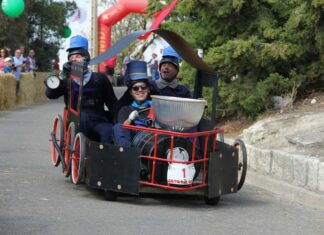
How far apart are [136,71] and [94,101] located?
99 centimetres

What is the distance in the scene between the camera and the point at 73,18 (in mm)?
47125

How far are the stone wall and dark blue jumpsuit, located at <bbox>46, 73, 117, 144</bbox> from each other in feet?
47.8

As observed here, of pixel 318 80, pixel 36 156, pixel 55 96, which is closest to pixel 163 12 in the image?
pixel 318 80

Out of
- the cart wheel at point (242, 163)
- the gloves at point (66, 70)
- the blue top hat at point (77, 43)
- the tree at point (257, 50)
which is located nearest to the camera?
the cart wheel at point (242, 163)

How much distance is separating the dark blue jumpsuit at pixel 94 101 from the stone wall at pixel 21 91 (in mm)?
14563

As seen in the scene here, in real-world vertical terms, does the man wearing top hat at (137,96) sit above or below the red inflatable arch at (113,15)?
below

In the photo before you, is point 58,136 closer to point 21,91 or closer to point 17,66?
point 17,66

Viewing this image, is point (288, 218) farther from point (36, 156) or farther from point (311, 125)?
point (36, 156)

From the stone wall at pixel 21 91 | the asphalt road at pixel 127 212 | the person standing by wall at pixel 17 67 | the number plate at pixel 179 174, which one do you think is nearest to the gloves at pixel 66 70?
the asphalt road at pixel 127 212

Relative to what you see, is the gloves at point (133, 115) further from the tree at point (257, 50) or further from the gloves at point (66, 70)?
the tree at point (257, 50)

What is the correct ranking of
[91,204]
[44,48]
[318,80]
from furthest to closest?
[44,48] → [318,80] → [91,204]

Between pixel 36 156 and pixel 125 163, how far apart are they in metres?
4.81

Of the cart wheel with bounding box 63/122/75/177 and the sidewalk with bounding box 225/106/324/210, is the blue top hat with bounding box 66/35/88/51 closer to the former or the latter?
the cart wheel with bounding box 63/122/75/177

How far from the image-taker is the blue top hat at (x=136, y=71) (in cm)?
938
